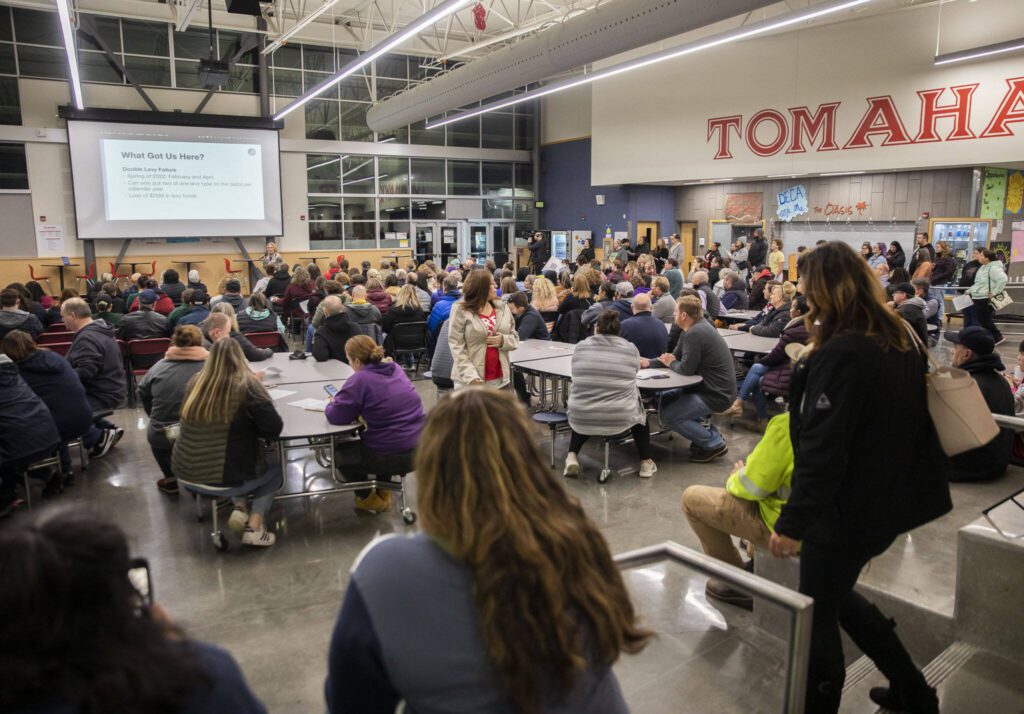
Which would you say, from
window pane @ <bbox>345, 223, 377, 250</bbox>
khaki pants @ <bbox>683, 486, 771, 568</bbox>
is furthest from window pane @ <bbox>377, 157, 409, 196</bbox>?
khaki pants @ <bbox>683, 486, 771, 568</bbox>

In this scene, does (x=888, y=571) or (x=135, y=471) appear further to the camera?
(x=135, y=471)

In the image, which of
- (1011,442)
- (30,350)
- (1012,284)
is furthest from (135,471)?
(1012,284)

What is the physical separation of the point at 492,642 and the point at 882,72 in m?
14.7

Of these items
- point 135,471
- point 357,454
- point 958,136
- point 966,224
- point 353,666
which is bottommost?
point 135,471

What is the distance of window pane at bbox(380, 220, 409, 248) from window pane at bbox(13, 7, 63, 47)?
7.77m

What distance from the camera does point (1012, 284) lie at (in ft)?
42.9

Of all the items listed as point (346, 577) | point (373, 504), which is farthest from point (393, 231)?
point (346, 577)

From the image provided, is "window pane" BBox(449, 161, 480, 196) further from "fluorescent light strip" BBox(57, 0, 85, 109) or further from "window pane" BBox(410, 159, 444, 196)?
"fluorescent light strip" BBox(57, 0, 85, 109)

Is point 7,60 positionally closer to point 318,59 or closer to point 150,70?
point 150,70

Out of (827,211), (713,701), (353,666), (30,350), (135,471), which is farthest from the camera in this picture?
(827,211)

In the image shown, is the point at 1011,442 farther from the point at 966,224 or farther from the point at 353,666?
the point at 966,224

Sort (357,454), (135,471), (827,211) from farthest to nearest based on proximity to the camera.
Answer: (827,211) < (135,471) < (357,454)

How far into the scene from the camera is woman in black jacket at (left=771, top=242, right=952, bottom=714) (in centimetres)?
204

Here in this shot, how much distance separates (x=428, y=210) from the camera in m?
19.7
